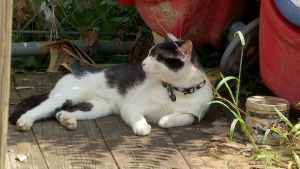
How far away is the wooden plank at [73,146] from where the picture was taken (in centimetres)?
307

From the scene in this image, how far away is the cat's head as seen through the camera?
12.3 ft

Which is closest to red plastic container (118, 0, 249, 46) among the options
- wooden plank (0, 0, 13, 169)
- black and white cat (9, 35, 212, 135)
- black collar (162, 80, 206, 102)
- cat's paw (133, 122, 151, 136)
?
black and white cat (9, 35, 212, 135)

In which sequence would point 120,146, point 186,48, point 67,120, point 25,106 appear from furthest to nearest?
point 25,106, point 186,48, point 67,120, point 120,146

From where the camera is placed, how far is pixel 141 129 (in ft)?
11.6

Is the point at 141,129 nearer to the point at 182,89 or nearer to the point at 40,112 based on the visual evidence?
the point at 182,89

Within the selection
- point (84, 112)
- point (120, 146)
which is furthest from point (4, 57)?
point (84, 112)

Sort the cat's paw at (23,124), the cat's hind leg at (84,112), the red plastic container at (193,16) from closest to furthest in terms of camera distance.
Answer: the cat's paw at (23,124), the cat's hind leg at (84,112), the red plastic container at (193,16)

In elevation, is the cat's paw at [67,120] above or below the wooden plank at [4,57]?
below

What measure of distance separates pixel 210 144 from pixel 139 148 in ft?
1.53

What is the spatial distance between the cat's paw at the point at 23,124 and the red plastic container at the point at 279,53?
1.68m

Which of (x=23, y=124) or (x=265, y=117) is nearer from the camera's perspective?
(x=265, y=117)

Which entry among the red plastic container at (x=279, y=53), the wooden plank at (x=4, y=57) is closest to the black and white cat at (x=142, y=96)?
the red plastic container at (x=279, y=53)

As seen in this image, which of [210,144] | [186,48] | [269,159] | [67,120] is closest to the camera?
[269,159]

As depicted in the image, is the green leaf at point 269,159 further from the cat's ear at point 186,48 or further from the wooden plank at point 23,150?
the wooden plank at point 23,150
